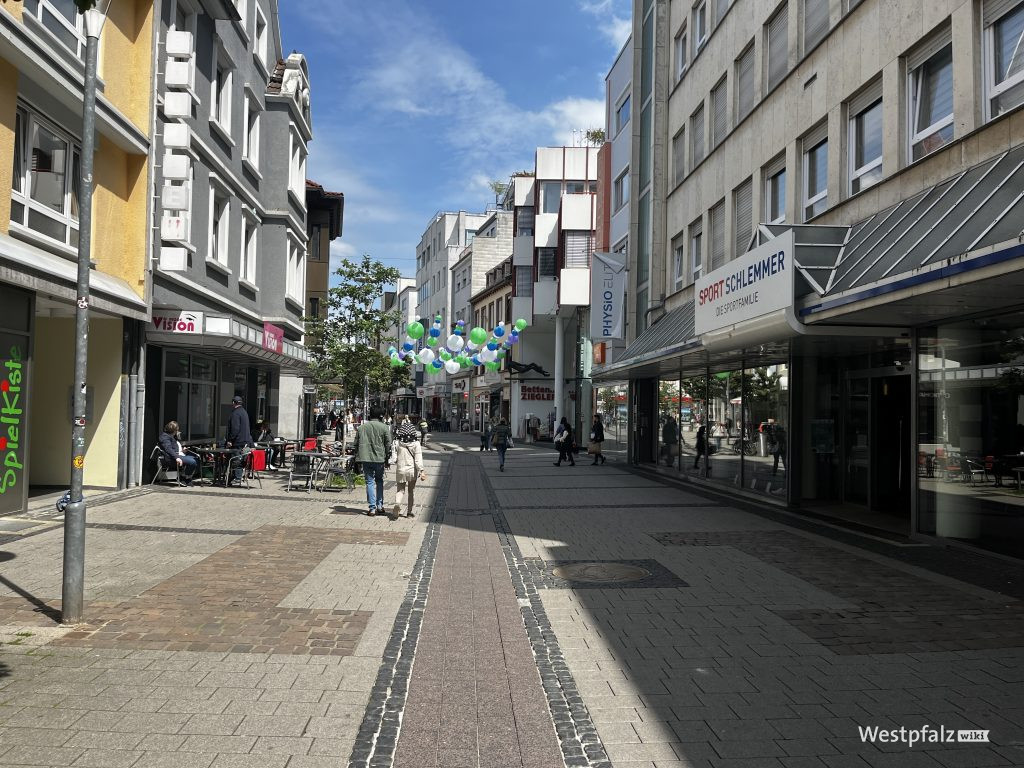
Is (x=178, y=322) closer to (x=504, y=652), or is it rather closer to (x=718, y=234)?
(x=504, y=652)

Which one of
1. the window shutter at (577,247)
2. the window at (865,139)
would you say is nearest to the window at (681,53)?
the window at (865,139)

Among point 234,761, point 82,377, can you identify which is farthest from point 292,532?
point 234,761

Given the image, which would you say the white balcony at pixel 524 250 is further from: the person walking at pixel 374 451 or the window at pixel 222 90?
the person walking at pixel 374 451

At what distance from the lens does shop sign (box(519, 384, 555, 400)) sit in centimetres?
4678

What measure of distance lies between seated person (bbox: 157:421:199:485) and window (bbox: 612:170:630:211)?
59.2ft

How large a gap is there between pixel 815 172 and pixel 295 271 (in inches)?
678

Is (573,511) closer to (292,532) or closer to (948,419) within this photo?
(292,532)

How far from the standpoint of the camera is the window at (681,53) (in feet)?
74.6

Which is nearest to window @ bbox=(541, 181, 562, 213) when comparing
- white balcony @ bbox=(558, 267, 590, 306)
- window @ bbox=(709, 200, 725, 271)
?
white balcony @ bbox=(558, 267, 590, 306)

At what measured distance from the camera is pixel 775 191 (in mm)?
16281

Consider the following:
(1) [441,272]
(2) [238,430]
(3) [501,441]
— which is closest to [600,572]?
(2) [238,430]

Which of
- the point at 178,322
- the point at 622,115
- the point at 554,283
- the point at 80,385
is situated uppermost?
the point at 622,115

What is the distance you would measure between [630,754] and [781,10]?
625 inches

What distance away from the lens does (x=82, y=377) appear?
20.1 ft
